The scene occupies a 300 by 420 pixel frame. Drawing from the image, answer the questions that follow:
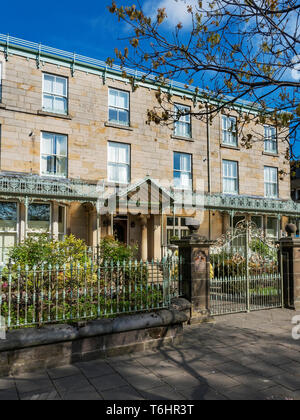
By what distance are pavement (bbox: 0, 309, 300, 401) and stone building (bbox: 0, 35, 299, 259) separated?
864 cm

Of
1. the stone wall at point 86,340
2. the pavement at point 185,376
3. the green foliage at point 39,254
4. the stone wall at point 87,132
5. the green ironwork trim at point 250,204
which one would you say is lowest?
the pavement at point 185,376

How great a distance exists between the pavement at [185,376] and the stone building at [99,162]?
864 centimetres

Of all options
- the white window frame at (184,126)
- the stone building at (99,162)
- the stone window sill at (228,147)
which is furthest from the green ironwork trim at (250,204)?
the white window frame at (184,126)

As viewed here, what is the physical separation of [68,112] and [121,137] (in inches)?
116

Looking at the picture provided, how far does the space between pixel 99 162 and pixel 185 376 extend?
13.2m

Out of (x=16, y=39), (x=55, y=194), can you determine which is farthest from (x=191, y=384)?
(x=16, y=39)

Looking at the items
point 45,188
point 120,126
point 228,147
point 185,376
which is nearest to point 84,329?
point 185,376

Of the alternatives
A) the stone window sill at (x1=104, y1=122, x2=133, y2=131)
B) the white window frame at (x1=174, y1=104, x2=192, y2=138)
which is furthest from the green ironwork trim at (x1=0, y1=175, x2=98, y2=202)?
the white window frame at (x1=174, y1=104, x2=192, y2=138)

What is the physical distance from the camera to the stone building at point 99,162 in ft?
46.3

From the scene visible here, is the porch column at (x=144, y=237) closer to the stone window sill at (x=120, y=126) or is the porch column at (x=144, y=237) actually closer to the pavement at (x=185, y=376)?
the stone window sill at (x=120, y=126)

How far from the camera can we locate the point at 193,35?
210 inches

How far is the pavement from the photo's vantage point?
3754mm

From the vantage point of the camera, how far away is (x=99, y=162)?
637 inches

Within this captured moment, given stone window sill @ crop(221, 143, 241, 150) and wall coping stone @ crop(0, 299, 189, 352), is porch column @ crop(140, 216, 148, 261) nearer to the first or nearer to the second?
stone window sill @ crop(221, 143, 241, 150)
